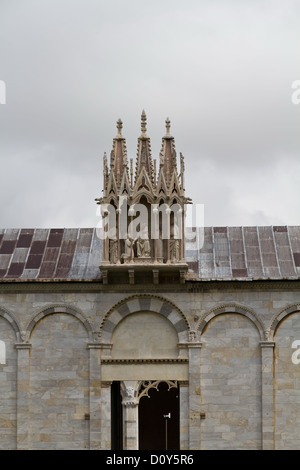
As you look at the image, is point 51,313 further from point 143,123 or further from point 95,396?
point 143,123

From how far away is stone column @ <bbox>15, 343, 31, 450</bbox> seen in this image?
4103 centimetres

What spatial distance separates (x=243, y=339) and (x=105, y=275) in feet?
17.9

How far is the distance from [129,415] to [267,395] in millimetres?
5044

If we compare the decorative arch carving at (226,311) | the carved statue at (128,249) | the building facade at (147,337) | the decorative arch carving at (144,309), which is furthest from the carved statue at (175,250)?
the decorative arch carving at (226,311)

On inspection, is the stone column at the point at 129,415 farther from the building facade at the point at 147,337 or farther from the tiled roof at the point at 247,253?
the tiled roof at the point at 247,253

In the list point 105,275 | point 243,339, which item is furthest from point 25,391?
point 243,339

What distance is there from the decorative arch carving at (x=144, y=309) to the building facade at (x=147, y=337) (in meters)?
0.04

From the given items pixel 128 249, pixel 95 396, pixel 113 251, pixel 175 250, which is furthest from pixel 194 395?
pixel 113 251

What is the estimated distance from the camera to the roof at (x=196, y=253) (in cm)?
4188

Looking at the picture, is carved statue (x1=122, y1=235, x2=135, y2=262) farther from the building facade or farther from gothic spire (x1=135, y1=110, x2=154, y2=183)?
gothic spire (x1=135, y1=110, x2=154, y2=183)

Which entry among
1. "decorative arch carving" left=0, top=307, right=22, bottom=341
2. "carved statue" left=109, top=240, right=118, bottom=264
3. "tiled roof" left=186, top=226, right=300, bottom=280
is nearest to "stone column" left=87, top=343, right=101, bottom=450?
"decorative arch carving" left=0, top=307, right=22, bottom=341

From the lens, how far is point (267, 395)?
4072 cm

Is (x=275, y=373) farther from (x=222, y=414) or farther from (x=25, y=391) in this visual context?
(x=25, y=391)
